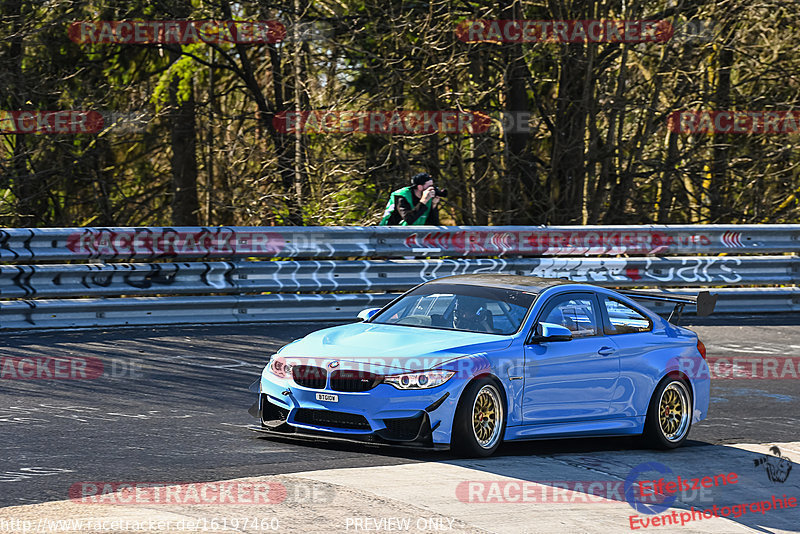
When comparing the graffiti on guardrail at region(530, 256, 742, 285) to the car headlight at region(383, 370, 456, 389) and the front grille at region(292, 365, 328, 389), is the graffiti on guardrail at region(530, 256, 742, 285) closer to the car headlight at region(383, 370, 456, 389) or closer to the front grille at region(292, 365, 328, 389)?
the front grille at region(292, 365, 328, 389)

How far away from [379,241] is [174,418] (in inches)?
255

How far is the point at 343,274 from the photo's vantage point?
49.1 ft

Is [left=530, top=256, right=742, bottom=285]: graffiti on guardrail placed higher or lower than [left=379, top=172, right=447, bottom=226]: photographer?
lower

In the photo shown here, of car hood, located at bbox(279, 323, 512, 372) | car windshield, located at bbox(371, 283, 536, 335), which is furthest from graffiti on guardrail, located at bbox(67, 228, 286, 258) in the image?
car hood, located at bbox(279, 323, 512, 372)

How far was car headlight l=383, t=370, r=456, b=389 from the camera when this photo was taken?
7879mm

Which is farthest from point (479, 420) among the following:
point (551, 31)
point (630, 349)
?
point (551, 31)

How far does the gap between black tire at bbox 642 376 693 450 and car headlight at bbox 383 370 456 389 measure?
229cm

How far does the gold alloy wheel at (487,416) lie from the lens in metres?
8.05

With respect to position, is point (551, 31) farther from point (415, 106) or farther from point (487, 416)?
point (487, 416)

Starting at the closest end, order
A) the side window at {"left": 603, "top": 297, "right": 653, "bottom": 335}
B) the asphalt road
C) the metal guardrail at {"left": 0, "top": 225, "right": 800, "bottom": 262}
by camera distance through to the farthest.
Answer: the asphalt road → the side window at {"left": 603, "top": 297, "right": 653, "bottom": 335} → the metal guardrail at {"left": 0, "top": 225, "right": 800, "bottom": 262}

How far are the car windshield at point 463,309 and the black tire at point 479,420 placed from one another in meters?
0.63

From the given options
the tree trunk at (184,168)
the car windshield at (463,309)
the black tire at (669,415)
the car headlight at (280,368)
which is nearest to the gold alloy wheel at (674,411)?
the black tire at (669,415)

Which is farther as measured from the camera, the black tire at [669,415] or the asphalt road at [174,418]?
the black tire at [669,415]

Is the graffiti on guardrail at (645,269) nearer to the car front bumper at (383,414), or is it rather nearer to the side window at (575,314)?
the side window at (575,314)
